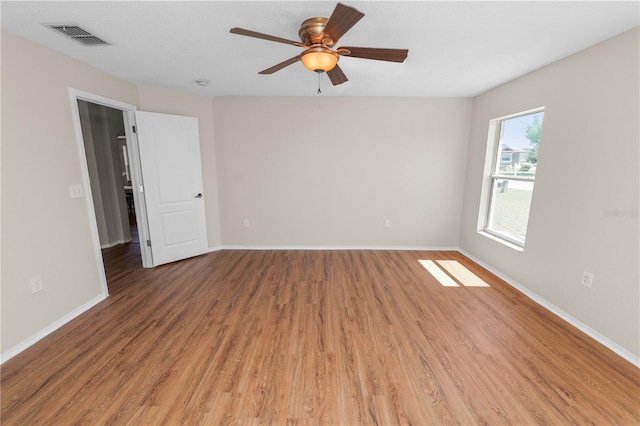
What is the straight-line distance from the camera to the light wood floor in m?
1.47

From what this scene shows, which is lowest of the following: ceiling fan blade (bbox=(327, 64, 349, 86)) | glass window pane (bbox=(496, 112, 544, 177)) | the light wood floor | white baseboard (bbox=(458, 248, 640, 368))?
the light wood floor

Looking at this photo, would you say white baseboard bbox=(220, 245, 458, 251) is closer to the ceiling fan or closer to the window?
the window

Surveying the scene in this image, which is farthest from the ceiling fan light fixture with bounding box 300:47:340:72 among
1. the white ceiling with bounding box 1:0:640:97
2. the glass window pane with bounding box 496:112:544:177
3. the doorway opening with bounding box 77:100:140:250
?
the doorway opening with bounding box 77:100:140:250

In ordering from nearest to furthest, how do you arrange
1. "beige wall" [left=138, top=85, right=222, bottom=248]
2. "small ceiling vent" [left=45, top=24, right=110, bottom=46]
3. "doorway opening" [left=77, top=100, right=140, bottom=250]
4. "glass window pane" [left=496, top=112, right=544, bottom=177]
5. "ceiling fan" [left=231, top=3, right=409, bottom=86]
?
"ceiling fan" [left=231, top=3, right=409, bottom=86] → "small ceiling vent" [left=45, top=24, right=110, bottom=46] → "glass window pane" [left=496, top=112, right=544, bottom=177] → "beige wall" [left=138, top=85, right=222, bottom=248] → "doorway opening" [left=77, top=100, right=140, bottom=250]

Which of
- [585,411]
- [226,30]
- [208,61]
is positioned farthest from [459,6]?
[585,411]

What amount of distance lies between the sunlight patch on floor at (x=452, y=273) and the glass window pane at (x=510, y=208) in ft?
2.22

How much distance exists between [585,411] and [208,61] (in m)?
3.89

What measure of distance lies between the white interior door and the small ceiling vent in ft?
3.76

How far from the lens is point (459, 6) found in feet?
5.28

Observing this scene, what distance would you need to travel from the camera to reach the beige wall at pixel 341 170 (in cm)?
393

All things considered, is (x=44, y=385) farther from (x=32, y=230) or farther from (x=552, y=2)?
(x=552, y=2)

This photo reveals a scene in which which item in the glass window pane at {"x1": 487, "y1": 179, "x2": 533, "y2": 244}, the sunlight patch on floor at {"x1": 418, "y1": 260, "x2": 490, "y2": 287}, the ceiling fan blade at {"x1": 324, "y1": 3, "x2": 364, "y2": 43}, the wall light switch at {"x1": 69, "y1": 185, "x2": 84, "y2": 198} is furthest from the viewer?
the sunlight patch on floor at {"x1": 418, "y1": 260, "x2": 490, "y2": 287}

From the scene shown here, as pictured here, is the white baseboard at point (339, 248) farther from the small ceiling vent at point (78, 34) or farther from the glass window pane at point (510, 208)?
the small ceiling vent at point (78, 34)

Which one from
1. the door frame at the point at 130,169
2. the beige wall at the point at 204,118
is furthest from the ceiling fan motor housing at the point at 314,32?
the beige wall at the point at 204,118
